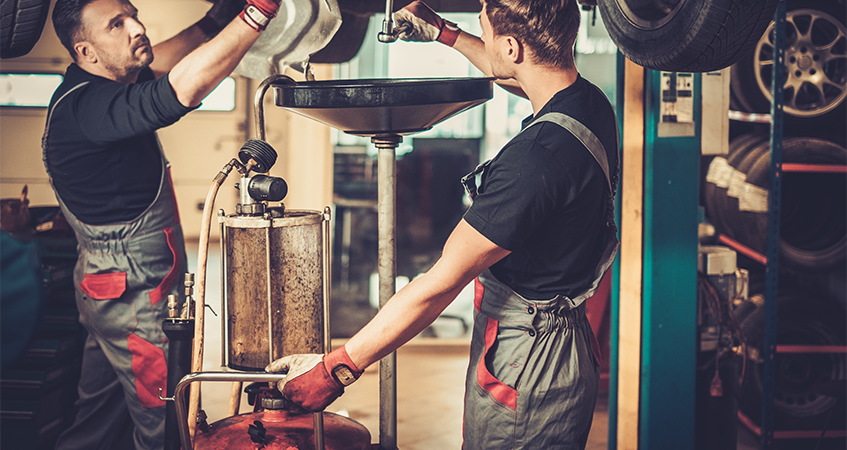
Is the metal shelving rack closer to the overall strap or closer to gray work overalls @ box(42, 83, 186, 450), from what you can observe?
the overall strap

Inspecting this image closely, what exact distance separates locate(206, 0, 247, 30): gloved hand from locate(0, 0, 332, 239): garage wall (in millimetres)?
4285

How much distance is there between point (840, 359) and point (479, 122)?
416cm

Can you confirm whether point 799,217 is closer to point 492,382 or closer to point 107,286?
point 492,382

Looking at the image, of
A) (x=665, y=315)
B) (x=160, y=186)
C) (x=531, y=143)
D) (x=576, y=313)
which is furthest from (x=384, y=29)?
(x=665, y=315)

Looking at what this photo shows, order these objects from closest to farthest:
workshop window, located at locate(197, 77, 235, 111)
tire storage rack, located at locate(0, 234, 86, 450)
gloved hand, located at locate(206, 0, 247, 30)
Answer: gloved hand, located at locate(206, 0, 247, 30) → tire storage rack, located at locate(0, 234, 86, 450) → workshop window, located at locate(197, 77, 235, 111)

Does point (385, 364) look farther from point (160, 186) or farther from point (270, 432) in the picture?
point (160, 186)

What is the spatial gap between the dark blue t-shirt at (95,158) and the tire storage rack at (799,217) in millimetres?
2409

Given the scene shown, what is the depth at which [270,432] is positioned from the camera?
161 cm

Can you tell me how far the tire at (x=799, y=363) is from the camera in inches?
110

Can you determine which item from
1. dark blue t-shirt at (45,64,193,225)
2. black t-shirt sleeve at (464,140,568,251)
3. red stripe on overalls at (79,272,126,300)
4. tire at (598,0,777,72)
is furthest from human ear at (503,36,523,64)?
red stripe on overalls at (79,272,126,300)

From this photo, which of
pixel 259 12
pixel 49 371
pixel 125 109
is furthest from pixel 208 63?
pixel 49 371

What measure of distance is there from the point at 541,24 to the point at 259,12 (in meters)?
0.70

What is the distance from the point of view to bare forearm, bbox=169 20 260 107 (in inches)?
65.4

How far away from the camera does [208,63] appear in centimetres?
169
